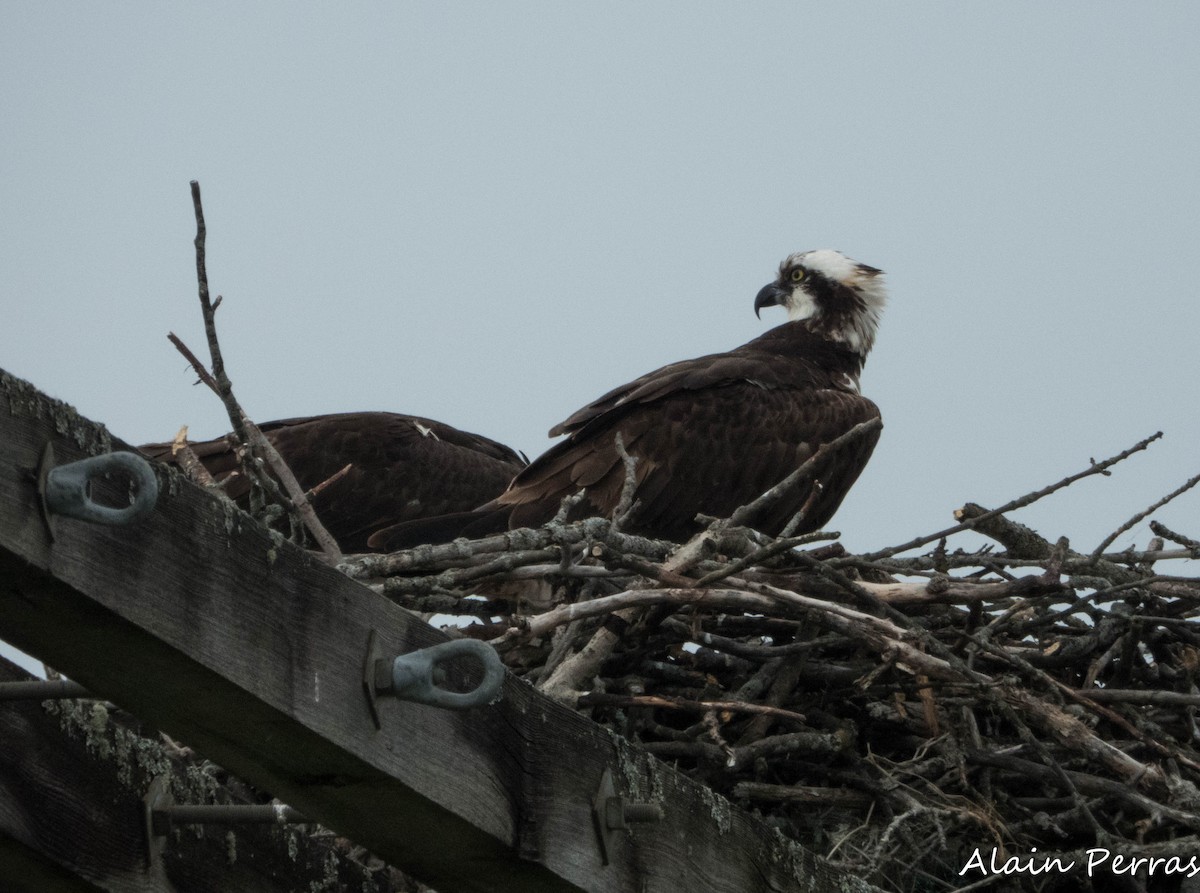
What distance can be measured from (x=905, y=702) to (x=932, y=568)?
416 millimetres

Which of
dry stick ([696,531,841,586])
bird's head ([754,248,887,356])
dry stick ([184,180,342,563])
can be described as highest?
bird's head ([754,248,887,356])

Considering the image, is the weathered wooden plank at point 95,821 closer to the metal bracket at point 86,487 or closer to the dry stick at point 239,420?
the metal bracket at point 86,487

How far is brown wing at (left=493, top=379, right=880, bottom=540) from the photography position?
23.1 ft

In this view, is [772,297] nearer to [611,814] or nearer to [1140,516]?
[1140,516]

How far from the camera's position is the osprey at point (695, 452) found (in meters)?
6.95

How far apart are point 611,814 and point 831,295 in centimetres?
632

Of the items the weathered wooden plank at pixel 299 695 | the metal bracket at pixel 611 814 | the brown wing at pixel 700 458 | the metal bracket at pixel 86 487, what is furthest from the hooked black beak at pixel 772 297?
the metal bracket at pixel 86 487

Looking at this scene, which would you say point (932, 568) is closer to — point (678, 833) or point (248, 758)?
point (678, 833)

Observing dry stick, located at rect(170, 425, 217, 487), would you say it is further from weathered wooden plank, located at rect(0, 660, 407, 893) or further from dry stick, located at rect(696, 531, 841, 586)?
weathered wooden plank, located at rect(0, 660, 407, 893)

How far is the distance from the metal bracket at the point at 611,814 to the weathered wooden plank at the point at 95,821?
1.99 ft

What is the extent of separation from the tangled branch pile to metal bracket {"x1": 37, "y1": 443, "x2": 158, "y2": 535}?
225cm

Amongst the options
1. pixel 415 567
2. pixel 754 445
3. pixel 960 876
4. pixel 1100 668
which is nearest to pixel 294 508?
pixel 415 567

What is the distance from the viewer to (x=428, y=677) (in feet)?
7.45

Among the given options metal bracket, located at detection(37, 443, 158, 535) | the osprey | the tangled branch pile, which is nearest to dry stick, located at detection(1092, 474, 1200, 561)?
the tangled branch pile
